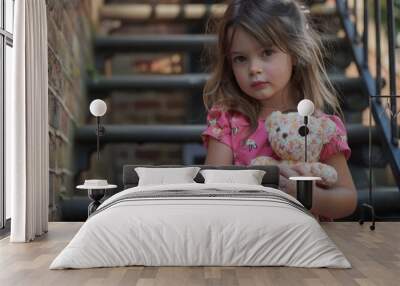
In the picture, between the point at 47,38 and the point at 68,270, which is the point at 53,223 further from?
the point at 68,270

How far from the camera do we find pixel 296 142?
5.70 metres

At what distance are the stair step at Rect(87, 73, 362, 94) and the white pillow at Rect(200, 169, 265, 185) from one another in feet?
3.45

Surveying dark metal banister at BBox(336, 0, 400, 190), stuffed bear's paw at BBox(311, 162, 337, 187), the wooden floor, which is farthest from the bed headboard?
the wooden floor

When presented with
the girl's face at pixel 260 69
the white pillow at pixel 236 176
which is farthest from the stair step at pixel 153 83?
the white pillow at pixel 236 176

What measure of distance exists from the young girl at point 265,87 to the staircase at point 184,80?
12 centimetres

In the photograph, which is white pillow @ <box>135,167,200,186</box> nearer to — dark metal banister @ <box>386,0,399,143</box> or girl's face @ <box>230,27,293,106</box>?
girl's face @ <box>230,27,293,106</box>

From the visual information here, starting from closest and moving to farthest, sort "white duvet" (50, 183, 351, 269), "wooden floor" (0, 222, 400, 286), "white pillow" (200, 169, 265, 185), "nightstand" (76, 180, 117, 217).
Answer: "wooden floor" (0, 222, 400, 286) → "white duvet" (50, 183, 351, 269) → "white pillow" (200, 169, 265, 185) → "nightstand" (76, 180, 117, 217)

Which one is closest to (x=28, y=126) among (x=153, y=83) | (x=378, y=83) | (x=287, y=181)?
(x=153, y=83)

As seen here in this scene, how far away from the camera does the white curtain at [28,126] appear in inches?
189

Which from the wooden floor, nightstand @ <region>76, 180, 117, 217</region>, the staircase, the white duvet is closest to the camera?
the wooden floor

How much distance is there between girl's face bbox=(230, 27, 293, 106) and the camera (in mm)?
5695

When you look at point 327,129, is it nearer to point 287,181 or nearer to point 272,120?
point 272,120

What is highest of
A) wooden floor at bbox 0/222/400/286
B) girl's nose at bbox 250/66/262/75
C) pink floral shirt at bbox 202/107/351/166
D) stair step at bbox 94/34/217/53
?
stair step at bbox 94/34/217/53

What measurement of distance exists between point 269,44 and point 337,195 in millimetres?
1516
